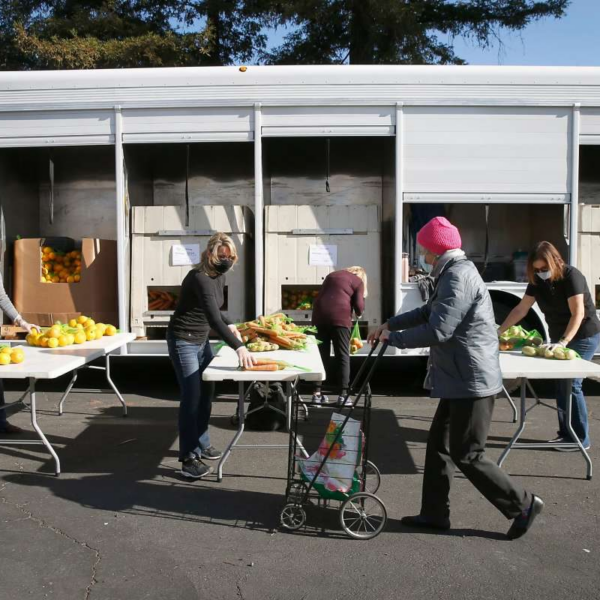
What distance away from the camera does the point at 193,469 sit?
178 inches

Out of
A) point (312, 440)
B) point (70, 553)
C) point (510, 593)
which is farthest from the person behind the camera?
point (312, 440)

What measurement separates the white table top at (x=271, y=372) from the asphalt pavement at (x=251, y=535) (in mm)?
806

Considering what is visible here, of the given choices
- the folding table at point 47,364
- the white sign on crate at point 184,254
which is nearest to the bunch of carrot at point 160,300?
the white sign on crate at point 184,254

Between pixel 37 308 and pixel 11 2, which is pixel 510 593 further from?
pixel 11 2

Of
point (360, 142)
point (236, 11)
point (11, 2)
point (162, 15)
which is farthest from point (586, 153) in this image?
point (11, 2)

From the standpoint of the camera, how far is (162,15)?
15.0m

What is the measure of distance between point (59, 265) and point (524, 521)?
5.86m

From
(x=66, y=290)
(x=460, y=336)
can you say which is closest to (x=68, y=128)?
(x=66, y=290)

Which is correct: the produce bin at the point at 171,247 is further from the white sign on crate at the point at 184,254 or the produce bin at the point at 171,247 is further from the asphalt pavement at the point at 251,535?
the asphalt pavement at the point at 251,535

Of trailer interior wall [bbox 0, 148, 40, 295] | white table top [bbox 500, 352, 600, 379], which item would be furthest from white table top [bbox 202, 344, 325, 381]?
trailer interior wall [bbox 0, 148, 40, 295]

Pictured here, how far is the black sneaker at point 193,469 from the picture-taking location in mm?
4512

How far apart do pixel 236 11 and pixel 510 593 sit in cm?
1445

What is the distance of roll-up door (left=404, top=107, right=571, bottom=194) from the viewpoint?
6.78 metres

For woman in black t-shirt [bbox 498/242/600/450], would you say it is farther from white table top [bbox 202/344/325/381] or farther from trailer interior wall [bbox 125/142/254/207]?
trailer interior wall [bbox 125/142/254/207]
